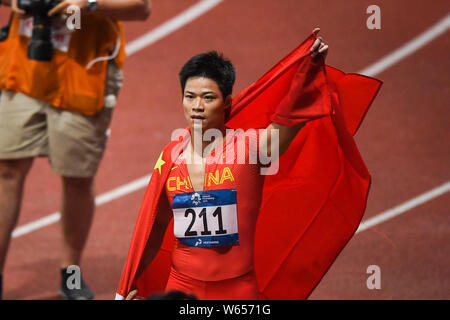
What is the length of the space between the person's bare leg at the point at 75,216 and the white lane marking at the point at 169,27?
439cm

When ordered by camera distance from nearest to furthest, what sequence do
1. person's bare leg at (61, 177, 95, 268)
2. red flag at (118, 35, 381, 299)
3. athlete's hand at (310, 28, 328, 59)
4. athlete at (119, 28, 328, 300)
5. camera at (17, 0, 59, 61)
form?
athlete's hand at (310, 28, 328, 59)
athlete at (119, 28, 328, 300)
red flag at (118, 35, 381, 299)
camera at (17, 0, 59, 61)
person's bare leg at (61, 177, 95, 268)

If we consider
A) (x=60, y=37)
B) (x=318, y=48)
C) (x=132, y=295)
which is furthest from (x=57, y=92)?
(x=318, y=48)

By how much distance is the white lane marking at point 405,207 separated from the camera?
6.84 meters

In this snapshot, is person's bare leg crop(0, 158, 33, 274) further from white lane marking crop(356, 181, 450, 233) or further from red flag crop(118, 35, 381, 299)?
white lane marking crop(356, 181, 450, 233)

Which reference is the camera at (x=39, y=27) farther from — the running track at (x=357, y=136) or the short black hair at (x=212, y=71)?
the short black hair at (x=212, y=71)

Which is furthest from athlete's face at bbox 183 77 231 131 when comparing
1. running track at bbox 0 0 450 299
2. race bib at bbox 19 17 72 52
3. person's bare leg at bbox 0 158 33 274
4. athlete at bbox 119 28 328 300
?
running track at bbox 0 0 450 299

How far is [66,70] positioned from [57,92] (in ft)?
0.48

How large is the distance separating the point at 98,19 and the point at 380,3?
205 inches

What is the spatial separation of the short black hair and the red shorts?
81 centimetres

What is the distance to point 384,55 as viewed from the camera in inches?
380

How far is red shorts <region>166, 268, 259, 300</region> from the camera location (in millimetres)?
4023

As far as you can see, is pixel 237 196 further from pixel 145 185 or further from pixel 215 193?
pixel 145 185

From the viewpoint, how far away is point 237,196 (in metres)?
4.05

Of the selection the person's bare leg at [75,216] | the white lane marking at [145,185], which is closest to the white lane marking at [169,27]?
the white lane marking at [145,185]
